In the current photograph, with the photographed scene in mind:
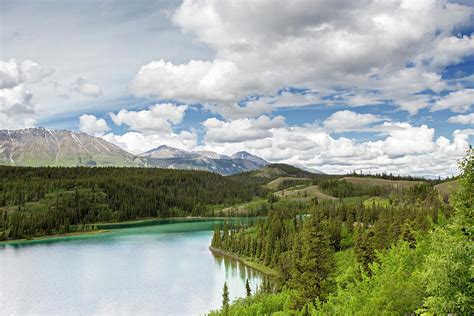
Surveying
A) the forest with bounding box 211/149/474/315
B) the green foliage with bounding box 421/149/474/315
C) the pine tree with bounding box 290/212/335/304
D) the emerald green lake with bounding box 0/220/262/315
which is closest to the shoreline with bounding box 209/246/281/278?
the forest with bounding box 211/149/474/315

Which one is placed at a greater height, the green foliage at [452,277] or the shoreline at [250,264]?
the green foliage at [452,277]

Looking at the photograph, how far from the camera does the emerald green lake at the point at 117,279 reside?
82.2 meters

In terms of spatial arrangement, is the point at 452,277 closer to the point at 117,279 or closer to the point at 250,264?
the point at 117,279

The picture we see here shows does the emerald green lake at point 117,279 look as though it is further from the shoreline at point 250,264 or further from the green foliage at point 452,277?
the green foliage at point 452,277

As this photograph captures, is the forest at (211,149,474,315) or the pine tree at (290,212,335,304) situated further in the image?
the pine tree at (290,212,335,304)

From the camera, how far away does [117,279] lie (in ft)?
350

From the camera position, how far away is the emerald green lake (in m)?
82.2

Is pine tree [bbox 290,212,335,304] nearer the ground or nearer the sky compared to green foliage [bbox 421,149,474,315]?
nearer the ground

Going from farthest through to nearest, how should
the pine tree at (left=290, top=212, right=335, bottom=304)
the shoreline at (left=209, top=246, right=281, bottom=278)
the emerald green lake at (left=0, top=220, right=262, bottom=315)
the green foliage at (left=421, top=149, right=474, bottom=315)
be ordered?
the shoreline at (left=209, top=246, right=281, bottom=278)
the emerald green lake at (left=0, top=220, right=262, bottom=315)
the pine tree at (left=290, top=212, right=335, bottom=304)
the green foliage at (left=421, top=149, right=474, bottom=315)

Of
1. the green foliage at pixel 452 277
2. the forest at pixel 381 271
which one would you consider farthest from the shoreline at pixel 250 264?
the green foliage at pixel 452 277

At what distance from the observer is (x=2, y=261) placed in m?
137

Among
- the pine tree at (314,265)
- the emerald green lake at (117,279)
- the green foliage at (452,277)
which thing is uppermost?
the green foliage at (452,277)

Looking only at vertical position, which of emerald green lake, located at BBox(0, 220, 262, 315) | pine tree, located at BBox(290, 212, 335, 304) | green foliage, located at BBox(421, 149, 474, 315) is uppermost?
green foliage, located at BBox(421, 149, 474, 315)

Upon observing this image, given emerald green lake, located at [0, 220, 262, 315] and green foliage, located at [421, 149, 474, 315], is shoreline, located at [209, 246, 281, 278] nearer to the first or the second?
emerald green lake, located at [0, 220, 262, 315]
